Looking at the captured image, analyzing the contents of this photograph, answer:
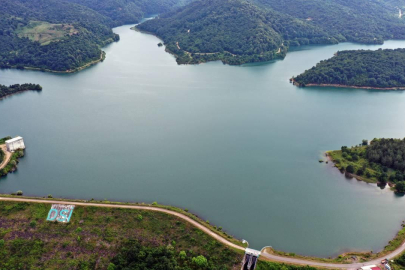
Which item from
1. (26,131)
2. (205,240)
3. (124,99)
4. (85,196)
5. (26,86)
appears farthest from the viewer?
(26,86)

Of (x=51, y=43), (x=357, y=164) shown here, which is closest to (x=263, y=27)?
(x=51, y=43)

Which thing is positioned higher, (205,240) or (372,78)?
(372,78)

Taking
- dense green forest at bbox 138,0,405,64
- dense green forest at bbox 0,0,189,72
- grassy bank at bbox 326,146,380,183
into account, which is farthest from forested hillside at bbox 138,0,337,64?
grassy bank at bbox 326,146,380,183

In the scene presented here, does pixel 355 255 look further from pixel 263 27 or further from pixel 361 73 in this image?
pixel 263 27

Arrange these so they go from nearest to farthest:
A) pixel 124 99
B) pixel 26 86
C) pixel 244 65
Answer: pixel 124 99, pixel 26 86, pixel 244 65

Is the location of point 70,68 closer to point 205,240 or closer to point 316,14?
point 205,240

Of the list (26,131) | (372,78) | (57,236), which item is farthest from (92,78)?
(372,78)

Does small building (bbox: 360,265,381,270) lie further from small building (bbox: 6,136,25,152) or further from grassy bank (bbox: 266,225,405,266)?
small building (bbox: 6,136,25,152)
